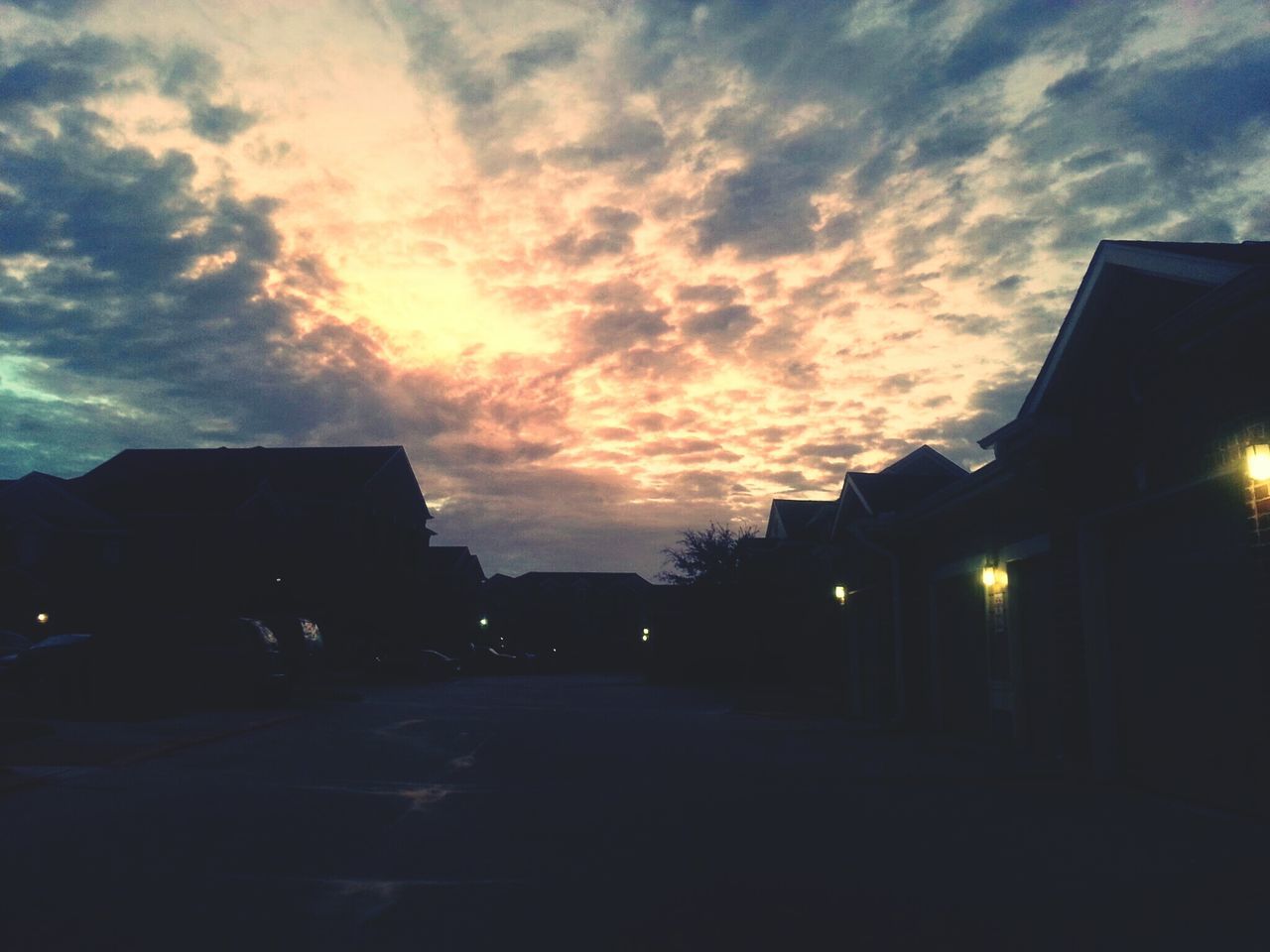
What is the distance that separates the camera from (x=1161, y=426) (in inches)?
406

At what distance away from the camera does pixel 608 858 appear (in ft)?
24.1

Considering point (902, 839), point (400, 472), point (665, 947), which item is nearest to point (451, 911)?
point (665, 947)

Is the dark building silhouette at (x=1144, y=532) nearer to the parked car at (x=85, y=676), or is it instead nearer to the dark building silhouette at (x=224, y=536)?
the parked car at (x=85, y=676)

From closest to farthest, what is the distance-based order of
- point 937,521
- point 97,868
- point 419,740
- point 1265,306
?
point 97,868 < point 1265,306 < point 419,740 < point 937,521

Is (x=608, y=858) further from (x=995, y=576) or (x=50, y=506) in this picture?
(x=50, y=506)

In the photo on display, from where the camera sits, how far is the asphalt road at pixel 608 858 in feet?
18.0

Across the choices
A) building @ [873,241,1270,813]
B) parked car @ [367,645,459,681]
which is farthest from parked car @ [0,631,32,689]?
building @ [873,241,1270,813]

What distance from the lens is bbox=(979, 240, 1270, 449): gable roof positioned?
935 centimetres

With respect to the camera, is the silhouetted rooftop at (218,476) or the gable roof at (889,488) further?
the silhouetted rooftop at (218,476)

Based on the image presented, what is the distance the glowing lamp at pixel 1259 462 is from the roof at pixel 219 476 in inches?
1639

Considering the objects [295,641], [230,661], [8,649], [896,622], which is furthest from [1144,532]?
[8,649]

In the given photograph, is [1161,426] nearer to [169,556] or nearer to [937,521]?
[937,521]

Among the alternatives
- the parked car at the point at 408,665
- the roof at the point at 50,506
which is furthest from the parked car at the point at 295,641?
the roof at the point at 50,506

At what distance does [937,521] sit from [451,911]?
1462 centimetres
